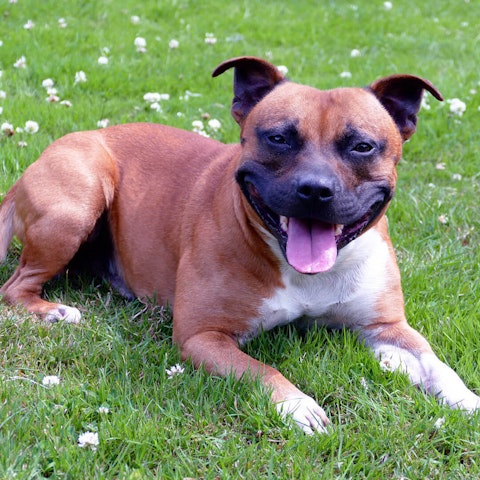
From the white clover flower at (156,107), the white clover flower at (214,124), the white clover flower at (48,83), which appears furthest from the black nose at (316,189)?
the white clover flower at (48,83)

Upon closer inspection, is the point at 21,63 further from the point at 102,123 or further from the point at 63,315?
the point at 63,315

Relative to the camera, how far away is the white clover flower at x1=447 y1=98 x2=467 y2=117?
6.09m

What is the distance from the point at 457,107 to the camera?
20.0 feet

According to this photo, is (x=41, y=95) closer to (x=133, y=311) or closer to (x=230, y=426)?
(x=133, y=311)

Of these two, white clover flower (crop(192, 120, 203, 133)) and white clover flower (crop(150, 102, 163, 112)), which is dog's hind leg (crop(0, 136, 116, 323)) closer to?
white clover flower (crop(192, 120, 203, 133))

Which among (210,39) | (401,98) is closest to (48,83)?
(210,39)

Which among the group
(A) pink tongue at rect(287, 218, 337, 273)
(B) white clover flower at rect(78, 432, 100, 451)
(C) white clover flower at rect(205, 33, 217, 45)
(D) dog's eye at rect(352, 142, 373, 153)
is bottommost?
(C) white clover flower at rect(205, 33, 217, 45)

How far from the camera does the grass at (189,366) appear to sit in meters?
2.65

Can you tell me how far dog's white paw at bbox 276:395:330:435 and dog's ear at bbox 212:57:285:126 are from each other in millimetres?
1375

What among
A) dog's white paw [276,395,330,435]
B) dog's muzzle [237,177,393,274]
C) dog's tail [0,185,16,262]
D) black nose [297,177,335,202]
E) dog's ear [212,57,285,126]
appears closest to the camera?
dog's white paw [276,395,330,435]

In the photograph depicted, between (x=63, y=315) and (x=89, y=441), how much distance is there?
1178 mm

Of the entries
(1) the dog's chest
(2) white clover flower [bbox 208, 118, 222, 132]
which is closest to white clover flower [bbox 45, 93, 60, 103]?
(2) white clover flower [bbox 208, 118, 222, 132]

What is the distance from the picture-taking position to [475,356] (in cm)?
337

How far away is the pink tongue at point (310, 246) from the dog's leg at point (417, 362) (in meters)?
0.51
